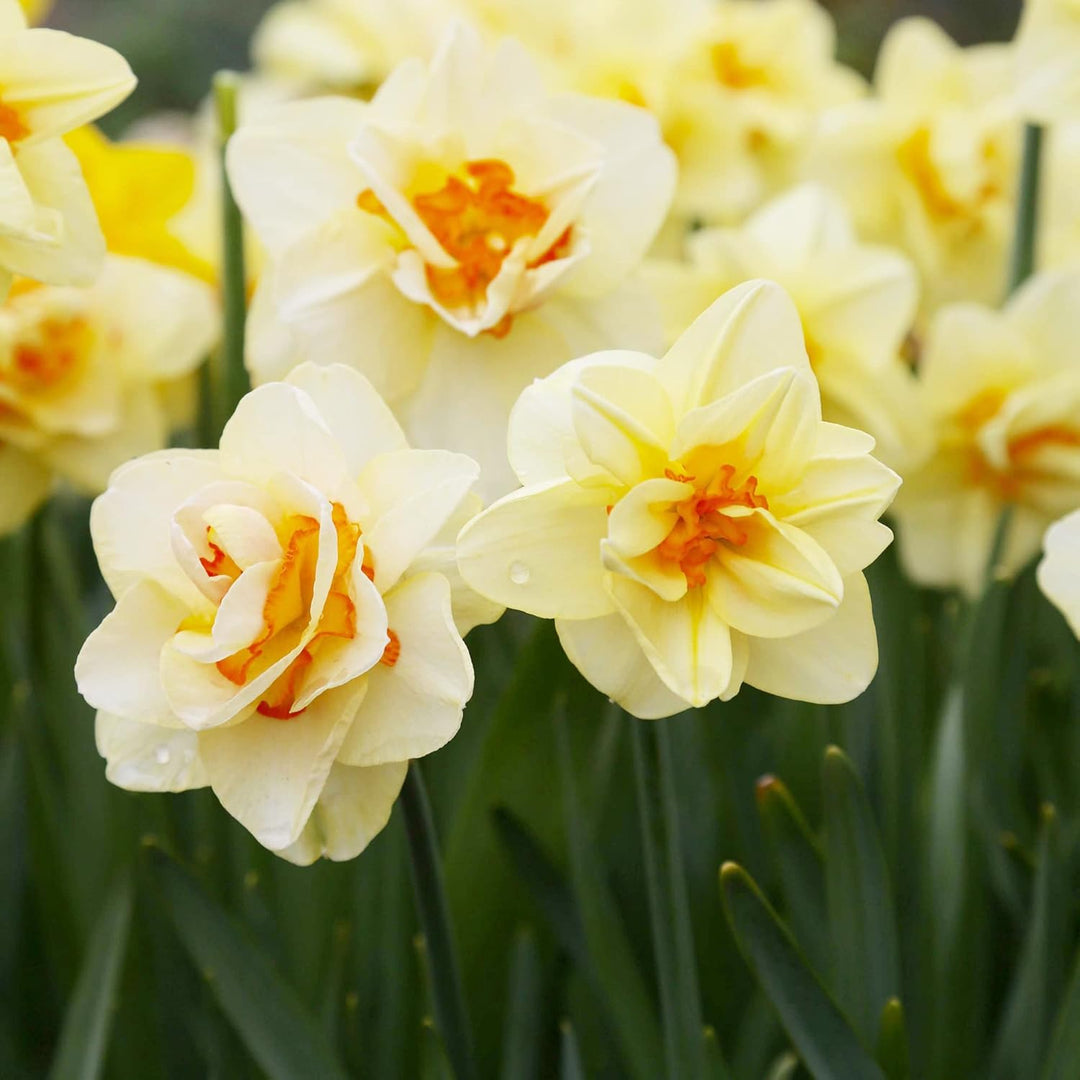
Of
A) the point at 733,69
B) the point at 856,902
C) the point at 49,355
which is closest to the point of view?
the point at 856,902

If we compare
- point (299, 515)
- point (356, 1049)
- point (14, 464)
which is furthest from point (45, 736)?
point (299, 515)

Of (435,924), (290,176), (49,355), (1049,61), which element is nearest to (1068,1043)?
(435,924)

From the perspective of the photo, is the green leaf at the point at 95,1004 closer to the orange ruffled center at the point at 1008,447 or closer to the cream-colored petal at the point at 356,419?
the cream-colored petal at the point at 356,419

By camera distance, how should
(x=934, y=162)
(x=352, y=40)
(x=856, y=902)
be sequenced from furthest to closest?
(x=352, y=40), (x=934, y=162), (x=856, y=902)

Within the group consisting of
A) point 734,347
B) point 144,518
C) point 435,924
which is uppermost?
point 734,347

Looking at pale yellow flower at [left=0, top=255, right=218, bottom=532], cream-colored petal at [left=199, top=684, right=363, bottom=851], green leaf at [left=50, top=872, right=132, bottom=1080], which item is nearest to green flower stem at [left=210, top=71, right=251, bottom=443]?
pale yellow flower at [left=0, top=255, right=218, bottom=532]

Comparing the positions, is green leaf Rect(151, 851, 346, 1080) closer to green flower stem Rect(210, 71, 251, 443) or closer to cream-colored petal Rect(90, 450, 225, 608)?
cream-colored petal Rect(90, 450, 225, 608)

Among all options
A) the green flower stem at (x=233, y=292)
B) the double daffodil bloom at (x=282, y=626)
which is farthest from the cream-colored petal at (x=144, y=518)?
the green flower stem at (x=233, y=292)

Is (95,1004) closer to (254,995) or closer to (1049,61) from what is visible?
(254,995)

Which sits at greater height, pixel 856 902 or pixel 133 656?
pixel 133 656
